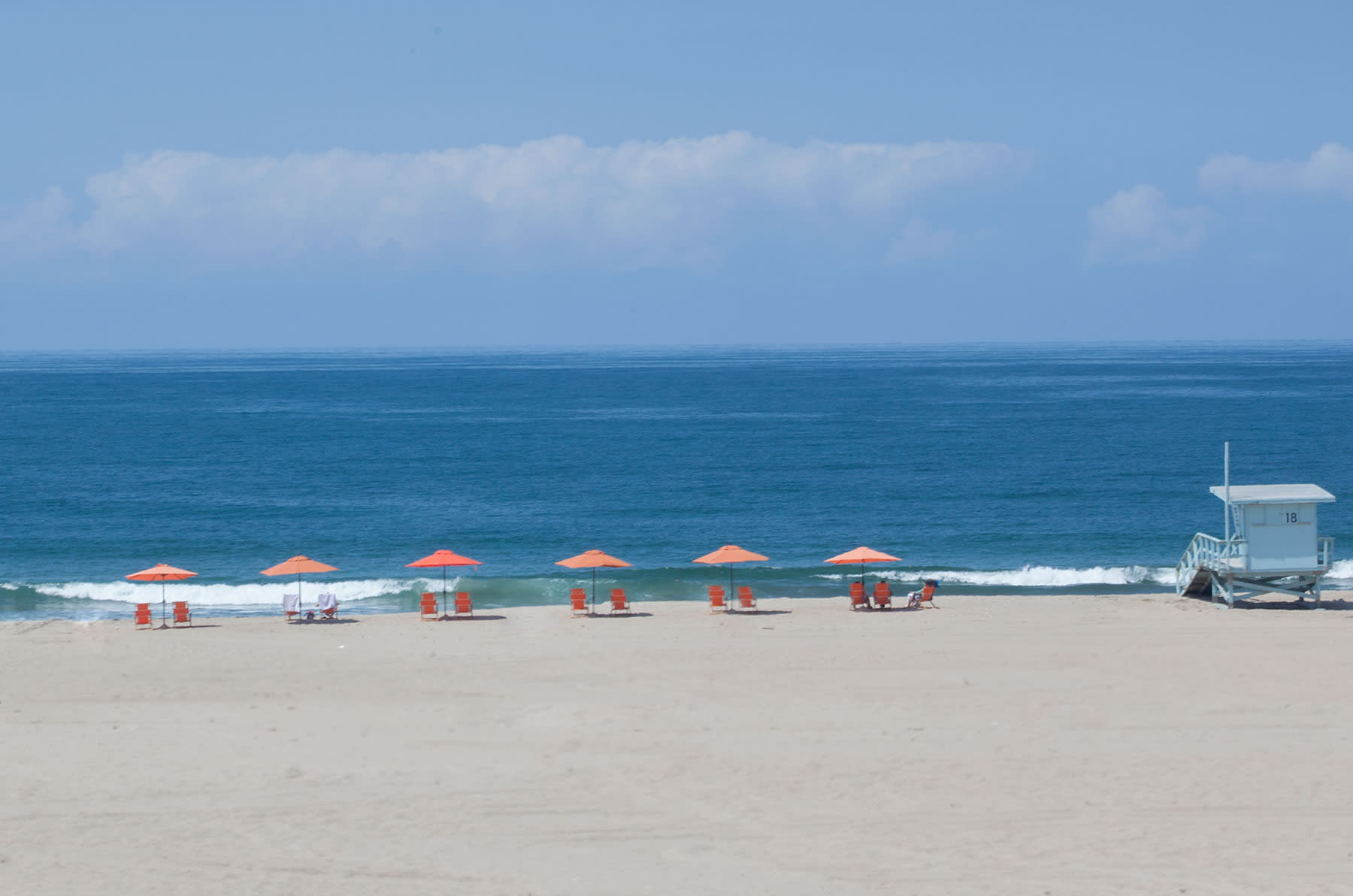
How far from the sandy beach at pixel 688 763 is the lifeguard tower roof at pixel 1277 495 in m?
3.68

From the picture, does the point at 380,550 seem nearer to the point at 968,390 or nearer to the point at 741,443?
the point at 741,443

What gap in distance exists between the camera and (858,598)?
90.2ft

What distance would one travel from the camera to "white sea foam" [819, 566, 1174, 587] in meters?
33.0

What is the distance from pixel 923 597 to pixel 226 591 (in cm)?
1824

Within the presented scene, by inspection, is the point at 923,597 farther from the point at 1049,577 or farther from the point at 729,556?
the point at 1049,577

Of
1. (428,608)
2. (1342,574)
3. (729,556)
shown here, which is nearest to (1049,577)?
(1342,574)

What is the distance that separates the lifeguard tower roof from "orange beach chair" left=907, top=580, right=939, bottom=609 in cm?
638

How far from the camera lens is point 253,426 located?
8875cm

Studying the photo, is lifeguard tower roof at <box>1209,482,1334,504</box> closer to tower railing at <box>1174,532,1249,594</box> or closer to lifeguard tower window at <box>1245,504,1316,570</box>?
lifeguard tower window at <box>1245,504,1316,570</box>

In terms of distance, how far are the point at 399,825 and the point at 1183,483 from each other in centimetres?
4683

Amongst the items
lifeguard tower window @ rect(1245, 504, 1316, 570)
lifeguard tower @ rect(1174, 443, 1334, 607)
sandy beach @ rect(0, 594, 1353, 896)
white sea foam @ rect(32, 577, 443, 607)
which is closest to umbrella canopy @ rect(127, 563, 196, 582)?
sandy beach @ rect(0, 594, 1353, 896)

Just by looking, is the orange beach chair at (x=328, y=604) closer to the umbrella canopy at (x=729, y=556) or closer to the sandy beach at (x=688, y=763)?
the sandy beach at (x=688, y=763)

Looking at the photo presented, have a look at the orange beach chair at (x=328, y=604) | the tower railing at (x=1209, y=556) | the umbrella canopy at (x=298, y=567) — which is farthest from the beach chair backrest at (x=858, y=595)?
the umbrella canopy at (x=298, y=567)

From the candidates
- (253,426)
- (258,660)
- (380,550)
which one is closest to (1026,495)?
(380,550)
